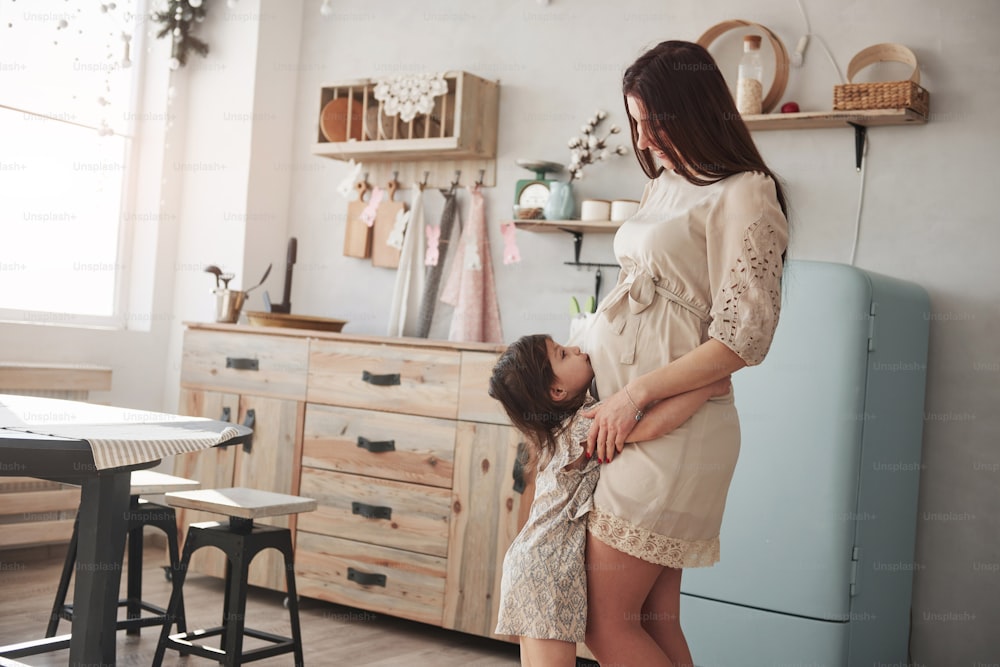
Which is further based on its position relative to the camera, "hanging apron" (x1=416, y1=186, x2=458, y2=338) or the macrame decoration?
"hanging apron" (x1=416, y1=186, x2=458, y2=338)

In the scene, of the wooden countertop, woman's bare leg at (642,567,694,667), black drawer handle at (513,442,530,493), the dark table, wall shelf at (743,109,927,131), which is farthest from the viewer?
the wooden countertop

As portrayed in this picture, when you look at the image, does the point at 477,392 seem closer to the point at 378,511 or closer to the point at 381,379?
the point at 381,379

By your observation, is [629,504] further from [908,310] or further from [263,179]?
[263,179]

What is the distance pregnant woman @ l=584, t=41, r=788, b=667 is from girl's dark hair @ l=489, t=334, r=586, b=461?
0.32 feet

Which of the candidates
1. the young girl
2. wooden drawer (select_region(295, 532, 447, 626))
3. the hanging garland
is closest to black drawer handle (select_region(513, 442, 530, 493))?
wooden drawer (select_region(295, 532, 447, 626))

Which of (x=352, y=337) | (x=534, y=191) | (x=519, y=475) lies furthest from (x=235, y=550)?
(x=534, y=191)

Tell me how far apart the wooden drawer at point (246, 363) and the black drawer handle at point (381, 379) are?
10.7 inches

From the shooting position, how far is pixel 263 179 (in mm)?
4473

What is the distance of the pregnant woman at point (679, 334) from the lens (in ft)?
5.02

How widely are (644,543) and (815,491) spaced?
1.38m

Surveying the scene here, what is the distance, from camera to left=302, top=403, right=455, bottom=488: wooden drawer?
342 centimetres

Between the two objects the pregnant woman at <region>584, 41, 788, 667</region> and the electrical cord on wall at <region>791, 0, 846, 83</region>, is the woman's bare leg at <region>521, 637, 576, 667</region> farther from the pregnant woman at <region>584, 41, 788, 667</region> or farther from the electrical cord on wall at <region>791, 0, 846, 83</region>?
the electrical cord on wall at <region>791, 0, 846, 83</region>

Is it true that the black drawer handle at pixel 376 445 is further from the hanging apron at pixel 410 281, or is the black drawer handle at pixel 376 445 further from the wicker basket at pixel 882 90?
the wicker basket at pixel 882 90

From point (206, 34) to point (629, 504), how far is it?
3726mm
